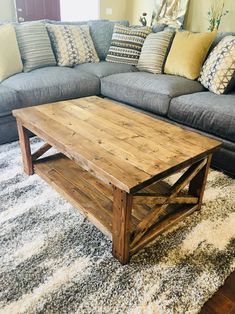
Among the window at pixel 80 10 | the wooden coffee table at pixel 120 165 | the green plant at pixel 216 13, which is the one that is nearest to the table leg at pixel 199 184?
the wooden coffee table at pixel 120 165

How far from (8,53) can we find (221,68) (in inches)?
72.9

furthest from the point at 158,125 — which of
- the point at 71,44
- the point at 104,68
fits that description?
the point at 71,44

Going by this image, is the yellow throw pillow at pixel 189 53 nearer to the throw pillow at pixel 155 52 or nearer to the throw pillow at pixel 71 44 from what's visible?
the throw pillow at pixel 155 52

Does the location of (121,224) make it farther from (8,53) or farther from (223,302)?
(8,53)

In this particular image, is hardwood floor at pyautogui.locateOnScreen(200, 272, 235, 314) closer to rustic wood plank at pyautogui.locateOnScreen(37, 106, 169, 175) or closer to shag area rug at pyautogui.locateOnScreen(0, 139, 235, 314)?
shag area rug at pyautogui.locateOnScreen(0, 139, 235, 314)

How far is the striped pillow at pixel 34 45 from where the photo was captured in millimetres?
2561

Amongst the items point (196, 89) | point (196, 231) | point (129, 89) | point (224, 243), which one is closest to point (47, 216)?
point (196, 231)

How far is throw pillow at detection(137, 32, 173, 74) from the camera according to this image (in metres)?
2.74

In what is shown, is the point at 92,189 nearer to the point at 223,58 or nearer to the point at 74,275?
the point at 74,275

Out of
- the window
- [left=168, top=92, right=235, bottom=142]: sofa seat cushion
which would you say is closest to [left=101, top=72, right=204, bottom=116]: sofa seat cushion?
[left=168, top=92, right=235, bottom=142]: sofa seat cushion

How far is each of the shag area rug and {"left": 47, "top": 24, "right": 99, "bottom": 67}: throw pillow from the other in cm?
175

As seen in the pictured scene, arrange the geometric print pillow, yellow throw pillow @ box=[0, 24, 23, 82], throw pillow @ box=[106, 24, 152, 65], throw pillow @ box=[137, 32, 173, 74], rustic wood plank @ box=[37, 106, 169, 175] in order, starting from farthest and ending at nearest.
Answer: throw pillow @ box=[106, 24, 152, 65], throw pillow @ box=[137, 32, 173, 74], yellow throw pillow @ box=[0, 24, 23, 82], the geometric print pillow, rustic wood plank @ box=[37, 106, 169, 175]

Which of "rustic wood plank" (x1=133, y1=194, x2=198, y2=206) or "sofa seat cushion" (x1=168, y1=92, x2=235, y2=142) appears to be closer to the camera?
"rustic wood plank" (x1=133, y1=194, x2=198, y2=206)

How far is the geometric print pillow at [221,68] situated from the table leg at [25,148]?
158 centimetres
